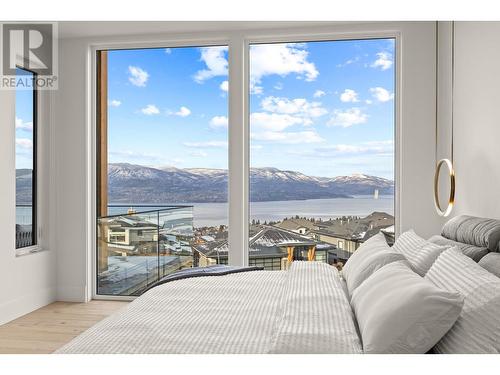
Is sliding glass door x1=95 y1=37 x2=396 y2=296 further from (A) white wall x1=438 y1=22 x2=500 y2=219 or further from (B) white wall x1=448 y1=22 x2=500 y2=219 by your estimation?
(B) white wall x1=448 y1=22 x2=500 y2=219

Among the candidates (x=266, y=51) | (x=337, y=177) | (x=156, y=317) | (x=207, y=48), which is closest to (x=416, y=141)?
(x=337, y=177)

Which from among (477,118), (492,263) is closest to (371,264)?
(492,263)

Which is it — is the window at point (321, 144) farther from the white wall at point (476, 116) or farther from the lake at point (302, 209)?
the white wall at point (476, 116)

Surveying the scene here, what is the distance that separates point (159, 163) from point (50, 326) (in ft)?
5.69

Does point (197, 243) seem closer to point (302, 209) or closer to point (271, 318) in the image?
point (302, 209)

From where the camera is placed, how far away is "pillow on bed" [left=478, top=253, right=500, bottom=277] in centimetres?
186

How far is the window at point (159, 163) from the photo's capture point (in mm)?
4547

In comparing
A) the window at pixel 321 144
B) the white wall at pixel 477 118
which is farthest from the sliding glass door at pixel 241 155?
the white wall at pixel 477 118

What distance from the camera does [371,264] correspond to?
2.23 metres

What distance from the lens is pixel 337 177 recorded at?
14.3ft

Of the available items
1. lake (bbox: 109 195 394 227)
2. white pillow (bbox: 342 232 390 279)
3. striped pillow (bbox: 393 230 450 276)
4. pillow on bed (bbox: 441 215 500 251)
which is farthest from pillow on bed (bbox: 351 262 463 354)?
lake (bbox: 109 195 394 227)

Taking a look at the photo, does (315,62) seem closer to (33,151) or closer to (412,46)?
(412,46)

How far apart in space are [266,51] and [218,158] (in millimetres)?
1100
